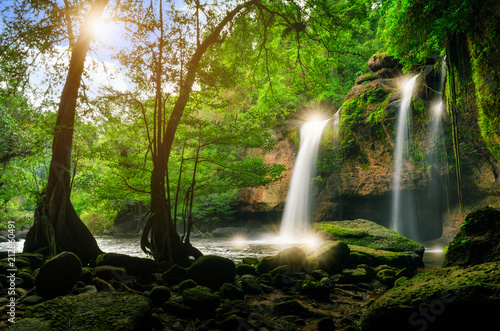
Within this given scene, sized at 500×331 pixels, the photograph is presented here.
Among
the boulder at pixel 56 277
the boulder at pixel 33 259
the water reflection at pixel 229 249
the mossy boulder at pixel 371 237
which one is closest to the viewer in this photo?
the boulder at pixel 56 277

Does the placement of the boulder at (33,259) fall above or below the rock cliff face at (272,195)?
below

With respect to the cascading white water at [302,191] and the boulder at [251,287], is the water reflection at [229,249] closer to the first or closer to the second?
the cascading white water at [302,191]

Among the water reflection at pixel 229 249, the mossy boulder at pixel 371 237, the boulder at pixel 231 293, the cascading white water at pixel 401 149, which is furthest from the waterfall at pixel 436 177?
the boulder at pixel 231 293

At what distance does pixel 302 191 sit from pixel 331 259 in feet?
36.9

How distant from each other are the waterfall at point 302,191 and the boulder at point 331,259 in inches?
406

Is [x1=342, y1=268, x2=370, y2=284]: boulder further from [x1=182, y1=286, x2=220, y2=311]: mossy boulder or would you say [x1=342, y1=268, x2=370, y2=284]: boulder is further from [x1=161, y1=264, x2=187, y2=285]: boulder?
[x1=161, y1=264, x2=187, y2=285]: boulder

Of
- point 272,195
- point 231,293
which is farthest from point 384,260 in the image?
point 272,195

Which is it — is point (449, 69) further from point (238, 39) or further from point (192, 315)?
point (192, 315)

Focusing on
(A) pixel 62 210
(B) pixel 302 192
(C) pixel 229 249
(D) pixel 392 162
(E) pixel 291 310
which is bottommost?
(C) pixel 229 249

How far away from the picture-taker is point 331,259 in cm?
643

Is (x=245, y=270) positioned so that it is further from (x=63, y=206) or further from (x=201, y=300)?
(x=63, y=206)

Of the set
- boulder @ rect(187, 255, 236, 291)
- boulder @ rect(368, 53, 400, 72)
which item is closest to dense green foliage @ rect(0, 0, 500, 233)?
boulder @ rect(187, 255, 236, 291)

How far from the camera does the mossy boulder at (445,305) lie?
244 cm

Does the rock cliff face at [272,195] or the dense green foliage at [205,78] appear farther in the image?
the rock cliff face at [272,195]
